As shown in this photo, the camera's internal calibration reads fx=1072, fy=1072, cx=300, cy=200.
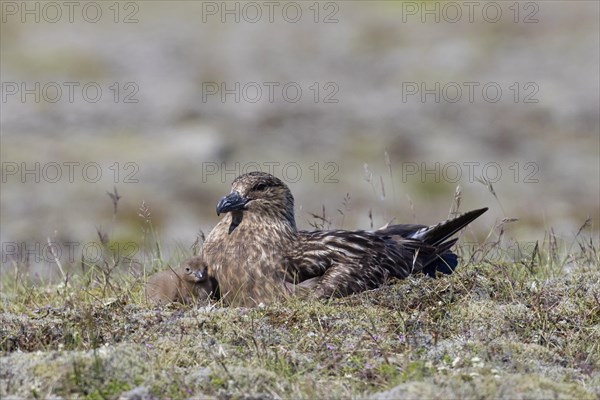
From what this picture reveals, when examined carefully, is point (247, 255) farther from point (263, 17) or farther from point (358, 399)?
point (263, 17)

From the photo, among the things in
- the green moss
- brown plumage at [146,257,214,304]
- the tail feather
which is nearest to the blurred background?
brown plumage at [146,257,214,304]

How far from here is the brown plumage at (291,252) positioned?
7422 millimetres

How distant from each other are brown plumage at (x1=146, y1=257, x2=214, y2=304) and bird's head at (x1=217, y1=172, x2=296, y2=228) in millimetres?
572

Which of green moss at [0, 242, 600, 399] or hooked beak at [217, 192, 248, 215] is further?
hooked beak at [217, 192, 248, 215]

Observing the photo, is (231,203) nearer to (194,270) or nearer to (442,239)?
(194,270)

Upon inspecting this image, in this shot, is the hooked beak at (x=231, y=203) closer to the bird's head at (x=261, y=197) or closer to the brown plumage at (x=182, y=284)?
the bird's head at (x=261, y=197)

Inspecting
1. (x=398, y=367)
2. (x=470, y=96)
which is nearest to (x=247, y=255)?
(x=398, y=367)

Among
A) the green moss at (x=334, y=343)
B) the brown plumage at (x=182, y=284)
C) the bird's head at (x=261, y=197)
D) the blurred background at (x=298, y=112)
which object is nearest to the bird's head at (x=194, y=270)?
the brown plumage at (x=182, y=284)

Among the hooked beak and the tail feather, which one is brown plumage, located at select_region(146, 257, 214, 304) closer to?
the hooked beak

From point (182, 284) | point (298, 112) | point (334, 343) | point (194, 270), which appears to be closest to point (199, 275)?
point (194, 270)

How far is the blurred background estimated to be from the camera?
64.2 ft

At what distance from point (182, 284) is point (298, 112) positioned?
18277mm

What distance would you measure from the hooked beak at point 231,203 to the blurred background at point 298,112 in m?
1.24

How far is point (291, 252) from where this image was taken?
7785mm
